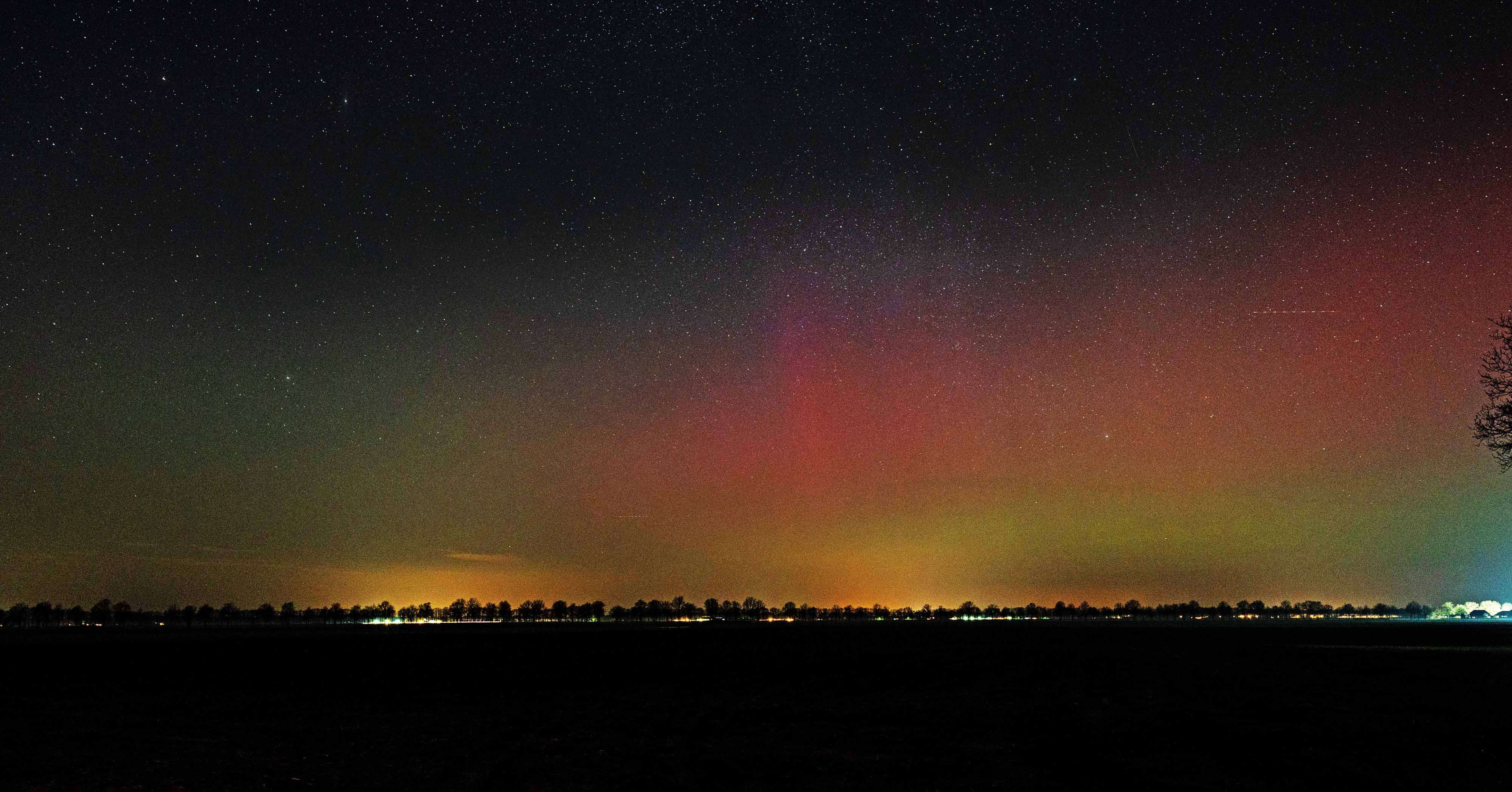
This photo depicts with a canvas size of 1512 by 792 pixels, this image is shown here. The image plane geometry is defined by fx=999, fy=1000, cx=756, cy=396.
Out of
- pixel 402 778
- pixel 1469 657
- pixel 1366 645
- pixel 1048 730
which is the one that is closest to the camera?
pixel 402 778

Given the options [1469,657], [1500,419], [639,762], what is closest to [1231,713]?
[639,762]

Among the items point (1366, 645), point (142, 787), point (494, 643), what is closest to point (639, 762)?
point (142, 787)

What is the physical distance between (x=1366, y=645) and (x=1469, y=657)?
20471 millimetres

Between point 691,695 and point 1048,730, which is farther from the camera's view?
point 691,695

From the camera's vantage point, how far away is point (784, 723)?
2491 cm

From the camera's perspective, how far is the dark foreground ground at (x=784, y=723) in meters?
17.5

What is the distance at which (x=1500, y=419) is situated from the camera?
37.1 metres

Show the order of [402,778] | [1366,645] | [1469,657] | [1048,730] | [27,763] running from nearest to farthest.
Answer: [402,778], [27,763], [1048,730], [1469,657], [1366,645]

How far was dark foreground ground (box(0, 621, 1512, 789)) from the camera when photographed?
1747cm

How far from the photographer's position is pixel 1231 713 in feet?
79.6

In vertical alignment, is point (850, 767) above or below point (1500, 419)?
below

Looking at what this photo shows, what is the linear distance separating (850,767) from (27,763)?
1684 centimetres

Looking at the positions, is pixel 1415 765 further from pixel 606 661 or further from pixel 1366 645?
pixel 1366 645

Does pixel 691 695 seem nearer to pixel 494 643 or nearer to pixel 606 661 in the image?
pixel 606 661
